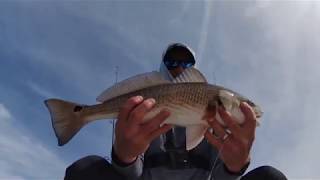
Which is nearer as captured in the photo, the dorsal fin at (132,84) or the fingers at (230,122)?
the fingers at (230,122)

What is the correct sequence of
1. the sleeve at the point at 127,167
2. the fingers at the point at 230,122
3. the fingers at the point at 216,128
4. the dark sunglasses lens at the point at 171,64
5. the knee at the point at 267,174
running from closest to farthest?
the fingers at the point at 230,122 → the fingers at the point at 216,128 → the sleeve at the point at 127,167 → the knee at the point at 267,174 → the dark sunglasses lens at the point at 171,64

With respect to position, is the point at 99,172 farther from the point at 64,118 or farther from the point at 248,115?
the point at 248,115

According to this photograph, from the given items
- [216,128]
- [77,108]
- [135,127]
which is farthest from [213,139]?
[77,108]

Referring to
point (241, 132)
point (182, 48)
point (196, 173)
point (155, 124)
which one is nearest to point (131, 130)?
point (155, 124)

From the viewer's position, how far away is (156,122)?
5.53 metres

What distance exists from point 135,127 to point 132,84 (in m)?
0.41

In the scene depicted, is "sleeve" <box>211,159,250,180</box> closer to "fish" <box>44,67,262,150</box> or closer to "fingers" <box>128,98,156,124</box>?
"fish" <box>44,67,262,150</box>

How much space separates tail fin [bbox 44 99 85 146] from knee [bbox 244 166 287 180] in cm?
184

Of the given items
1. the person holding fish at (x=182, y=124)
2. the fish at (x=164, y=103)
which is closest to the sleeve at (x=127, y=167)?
the person holding fish at (x=182, y=124)

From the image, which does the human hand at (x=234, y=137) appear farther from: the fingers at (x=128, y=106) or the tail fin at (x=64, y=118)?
the tail fin at (x=64, y=118)

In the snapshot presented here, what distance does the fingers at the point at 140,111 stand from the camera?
212 inches

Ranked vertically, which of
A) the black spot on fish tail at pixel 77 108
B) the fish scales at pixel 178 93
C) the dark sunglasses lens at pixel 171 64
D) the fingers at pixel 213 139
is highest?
the dark sunglasses lens at pixel 171 64

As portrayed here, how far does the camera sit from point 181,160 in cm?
677

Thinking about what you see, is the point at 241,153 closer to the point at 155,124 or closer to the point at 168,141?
the point at 155,124
